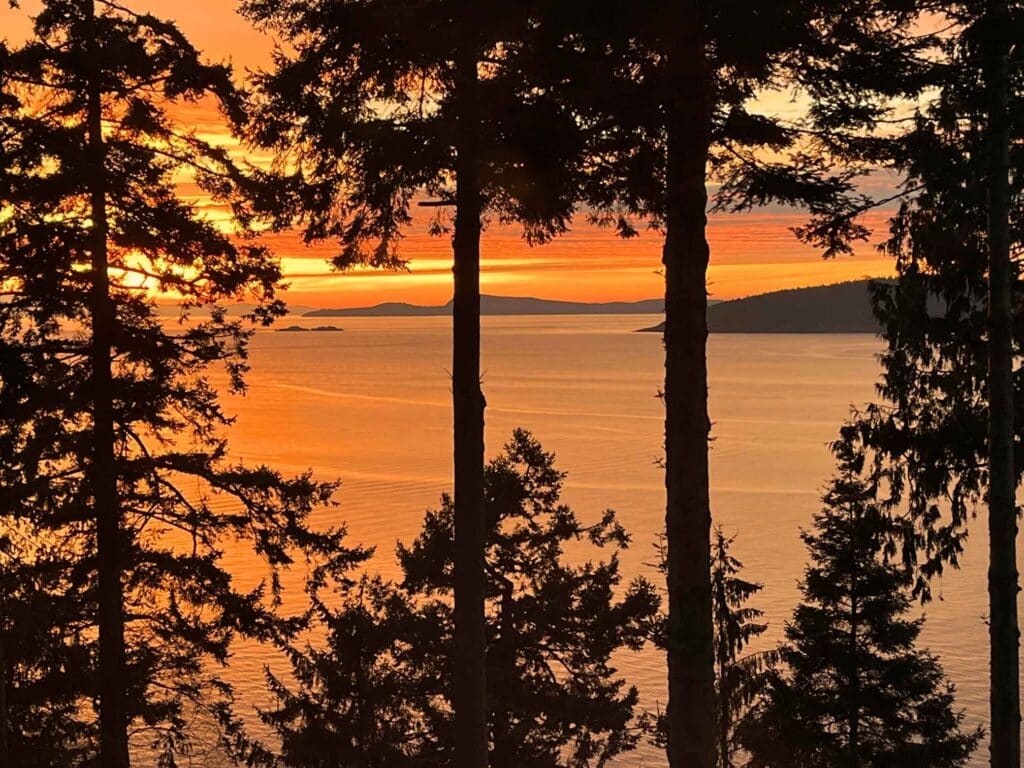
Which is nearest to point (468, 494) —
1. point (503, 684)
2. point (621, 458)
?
point (503, 684)

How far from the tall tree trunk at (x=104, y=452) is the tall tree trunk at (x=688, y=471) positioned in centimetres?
664

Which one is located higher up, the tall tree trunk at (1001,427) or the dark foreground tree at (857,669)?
the tall tree trunk at (1001,427)

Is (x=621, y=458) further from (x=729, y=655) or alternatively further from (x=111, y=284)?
(x=111, y=284)

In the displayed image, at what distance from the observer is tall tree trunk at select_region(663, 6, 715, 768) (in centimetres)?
855

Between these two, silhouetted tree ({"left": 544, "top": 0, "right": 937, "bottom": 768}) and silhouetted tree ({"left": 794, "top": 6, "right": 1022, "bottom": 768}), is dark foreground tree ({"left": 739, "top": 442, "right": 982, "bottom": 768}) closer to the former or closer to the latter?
silhouetted tree ({"left": 794, "top": 6, "right": 1022, "bottom": 768})

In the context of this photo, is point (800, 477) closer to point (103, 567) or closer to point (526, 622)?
point (526, 622)

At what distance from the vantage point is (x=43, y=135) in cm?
1177

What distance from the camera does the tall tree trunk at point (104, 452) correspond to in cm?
1193

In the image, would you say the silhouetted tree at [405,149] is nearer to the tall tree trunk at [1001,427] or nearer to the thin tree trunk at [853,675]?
the tall tree trunk at [1001,427]

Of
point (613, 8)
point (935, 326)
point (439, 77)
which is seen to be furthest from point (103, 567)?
point (935, 326)

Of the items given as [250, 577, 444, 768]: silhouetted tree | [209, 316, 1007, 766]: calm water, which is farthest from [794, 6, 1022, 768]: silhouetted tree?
[250, 577, 444, 768]: silhouetted tree

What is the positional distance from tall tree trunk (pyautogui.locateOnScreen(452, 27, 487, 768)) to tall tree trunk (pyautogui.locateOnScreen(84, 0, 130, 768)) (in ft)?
12.9

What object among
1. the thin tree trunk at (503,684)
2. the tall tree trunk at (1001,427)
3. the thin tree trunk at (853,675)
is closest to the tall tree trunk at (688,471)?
the tall tree trunk at (1001,427)

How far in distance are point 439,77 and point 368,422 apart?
11585 cm
